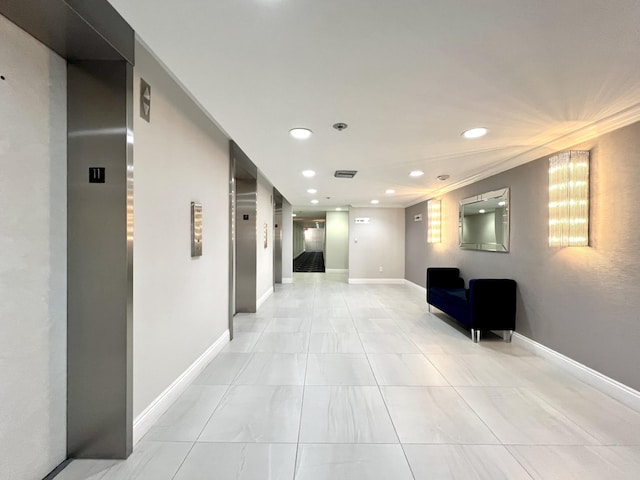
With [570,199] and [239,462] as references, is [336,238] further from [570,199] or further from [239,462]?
[239,462]

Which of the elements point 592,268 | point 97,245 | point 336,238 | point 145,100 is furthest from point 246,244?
point 336,238

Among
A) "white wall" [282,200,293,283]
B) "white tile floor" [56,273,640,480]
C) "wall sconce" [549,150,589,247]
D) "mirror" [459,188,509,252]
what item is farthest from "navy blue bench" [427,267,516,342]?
"white wall" [282,200,293,283]

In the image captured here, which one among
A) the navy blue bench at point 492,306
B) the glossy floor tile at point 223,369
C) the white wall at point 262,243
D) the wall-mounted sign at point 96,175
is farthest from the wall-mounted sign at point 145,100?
the navy blue bench at point 492,306

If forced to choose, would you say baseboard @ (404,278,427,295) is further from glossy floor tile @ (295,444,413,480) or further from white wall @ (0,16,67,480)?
white wall @ (0,16,67,480)

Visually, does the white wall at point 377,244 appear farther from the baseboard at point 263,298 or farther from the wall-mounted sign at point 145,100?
the wall-mounted sign at point 145,100

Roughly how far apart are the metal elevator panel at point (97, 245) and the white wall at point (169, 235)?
0.17 meters

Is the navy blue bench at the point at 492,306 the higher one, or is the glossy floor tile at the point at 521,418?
the navy blue bench at the point at 492,306

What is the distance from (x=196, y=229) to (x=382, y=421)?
2289mm

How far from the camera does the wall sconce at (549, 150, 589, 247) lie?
9.73ft

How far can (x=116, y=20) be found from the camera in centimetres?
161

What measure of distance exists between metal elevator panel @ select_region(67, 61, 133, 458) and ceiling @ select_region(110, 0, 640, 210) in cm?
45

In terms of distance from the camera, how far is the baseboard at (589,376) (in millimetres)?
2475

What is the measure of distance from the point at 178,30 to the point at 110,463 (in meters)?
2.51

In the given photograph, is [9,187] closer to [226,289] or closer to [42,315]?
[42,315]
